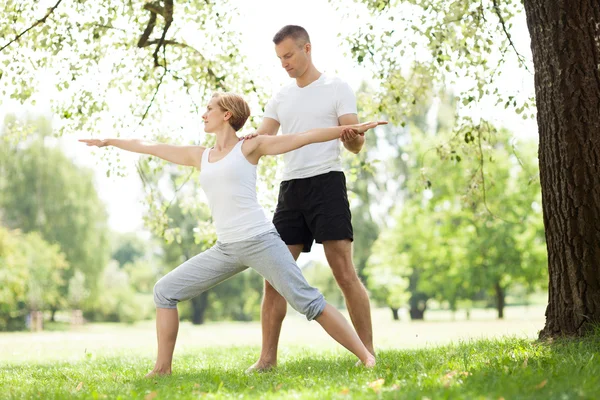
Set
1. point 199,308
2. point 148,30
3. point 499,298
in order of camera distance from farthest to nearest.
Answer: point 199,308 → point 499,298 → point 148,30

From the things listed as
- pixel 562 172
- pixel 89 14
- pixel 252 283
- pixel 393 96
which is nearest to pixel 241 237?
pixel 562 172

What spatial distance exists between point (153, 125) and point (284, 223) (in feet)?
19.4

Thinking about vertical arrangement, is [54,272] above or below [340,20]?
below

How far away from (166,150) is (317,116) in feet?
3.97

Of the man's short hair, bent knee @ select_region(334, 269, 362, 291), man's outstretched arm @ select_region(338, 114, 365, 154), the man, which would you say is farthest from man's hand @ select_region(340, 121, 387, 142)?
bent knee @ select_region(334, 269, 362, 291)

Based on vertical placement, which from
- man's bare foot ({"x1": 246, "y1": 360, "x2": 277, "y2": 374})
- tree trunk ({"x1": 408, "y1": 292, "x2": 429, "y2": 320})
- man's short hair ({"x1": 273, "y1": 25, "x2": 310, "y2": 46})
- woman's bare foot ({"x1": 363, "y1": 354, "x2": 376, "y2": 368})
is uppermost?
man's short hair ({"x1": 273, "y1": 25, "x2": 310, "y2": 46})

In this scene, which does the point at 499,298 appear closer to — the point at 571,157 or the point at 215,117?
the point at 571,157

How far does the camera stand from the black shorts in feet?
18.7

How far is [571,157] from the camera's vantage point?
601 cm

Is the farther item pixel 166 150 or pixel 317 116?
pixel 317 116

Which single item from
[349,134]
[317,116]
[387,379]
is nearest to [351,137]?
[349,134]

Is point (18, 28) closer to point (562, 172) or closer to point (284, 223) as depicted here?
point (284, 223)

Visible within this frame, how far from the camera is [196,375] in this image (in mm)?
5402

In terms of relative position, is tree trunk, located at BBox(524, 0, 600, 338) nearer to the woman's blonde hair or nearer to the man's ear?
the man's ear
